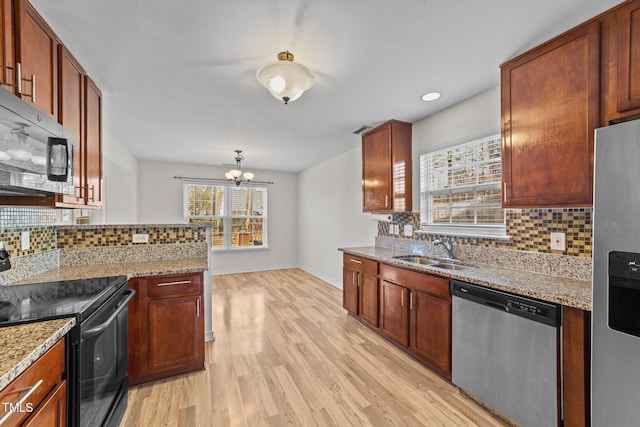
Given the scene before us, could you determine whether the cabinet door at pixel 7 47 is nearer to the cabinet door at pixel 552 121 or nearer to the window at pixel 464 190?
the cabinet door at pixel 552 121

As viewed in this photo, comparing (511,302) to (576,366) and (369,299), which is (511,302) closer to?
(576,366)

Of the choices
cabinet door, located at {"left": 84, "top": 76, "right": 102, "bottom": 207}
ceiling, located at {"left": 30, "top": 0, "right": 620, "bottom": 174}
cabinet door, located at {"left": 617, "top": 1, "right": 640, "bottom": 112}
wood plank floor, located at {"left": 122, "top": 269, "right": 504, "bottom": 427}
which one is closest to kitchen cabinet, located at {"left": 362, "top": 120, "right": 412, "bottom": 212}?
ceiling, located at {"left": 30, "top": 0, "right": 620, "bottom": 174}

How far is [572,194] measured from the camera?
5.50ft

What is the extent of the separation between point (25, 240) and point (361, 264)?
116 inches

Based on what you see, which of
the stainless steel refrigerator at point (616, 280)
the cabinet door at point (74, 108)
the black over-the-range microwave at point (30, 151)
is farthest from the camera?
the cabinet door at point (74, 108)

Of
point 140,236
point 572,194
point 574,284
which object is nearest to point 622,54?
point 572,194

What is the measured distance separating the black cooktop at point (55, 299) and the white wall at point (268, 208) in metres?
4.13

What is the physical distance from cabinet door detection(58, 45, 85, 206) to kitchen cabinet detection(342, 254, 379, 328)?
2.64 meters

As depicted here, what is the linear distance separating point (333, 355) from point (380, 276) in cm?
92

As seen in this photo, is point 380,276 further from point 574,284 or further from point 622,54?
point 622,54

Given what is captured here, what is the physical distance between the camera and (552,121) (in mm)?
1778

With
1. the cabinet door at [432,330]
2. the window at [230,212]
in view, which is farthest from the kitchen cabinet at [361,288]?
the window at [230,212]

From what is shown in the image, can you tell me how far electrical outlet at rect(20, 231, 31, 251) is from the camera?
192cm

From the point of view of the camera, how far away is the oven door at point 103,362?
130 centimetres
